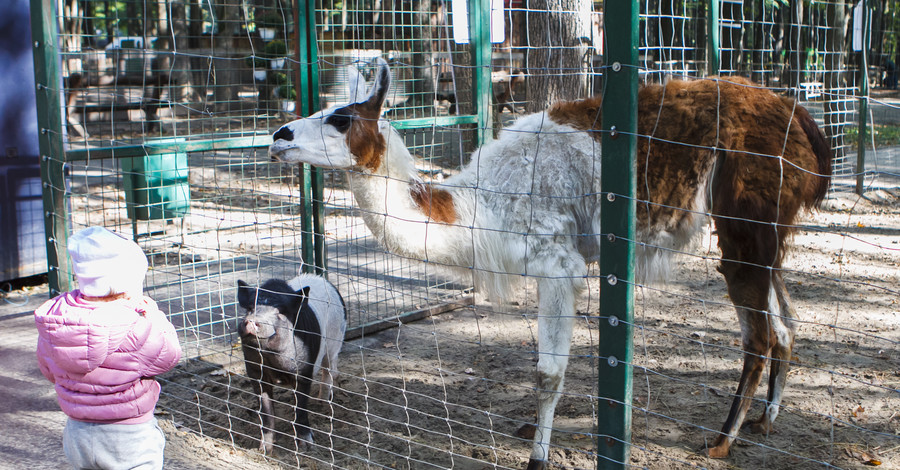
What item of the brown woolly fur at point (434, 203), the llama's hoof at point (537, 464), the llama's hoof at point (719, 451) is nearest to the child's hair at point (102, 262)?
the brown woolly fur at point (434, 203)

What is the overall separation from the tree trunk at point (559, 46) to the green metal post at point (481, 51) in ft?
1.95

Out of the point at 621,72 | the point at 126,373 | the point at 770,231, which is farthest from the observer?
the point at 770,231

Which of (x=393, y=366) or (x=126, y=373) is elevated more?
(x=126, y=373)

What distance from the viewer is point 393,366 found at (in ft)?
17.1

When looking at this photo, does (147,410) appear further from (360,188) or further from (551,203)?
(551,203)

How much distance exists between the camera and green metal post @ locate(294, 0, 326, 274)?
4777 mm

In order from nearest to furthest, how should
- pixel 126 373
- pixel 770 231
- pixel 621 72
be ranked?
pixel 621 72
pixel 126 373
pixel 770 231

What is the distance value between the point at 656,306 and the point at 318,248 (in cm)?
303

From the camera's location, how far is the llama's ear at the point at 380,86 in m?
3.76

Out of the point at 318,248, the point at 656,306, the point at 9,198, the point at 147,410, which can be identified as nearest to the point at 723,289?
the point at 656,306

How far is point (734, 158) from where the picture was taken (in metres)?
3.60

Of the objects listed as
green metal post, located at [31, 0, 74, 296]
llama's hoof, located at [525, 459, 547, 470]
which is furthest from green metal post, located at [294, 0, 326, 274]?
llama's hoof, located at [525, 459, 547, 470]

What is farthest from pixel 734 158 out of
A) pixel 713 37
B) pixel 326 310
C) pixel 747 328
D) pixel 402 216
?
pixel 713 37

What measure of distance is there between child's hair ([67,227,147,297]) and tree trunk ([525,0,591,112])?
4.28 metres
